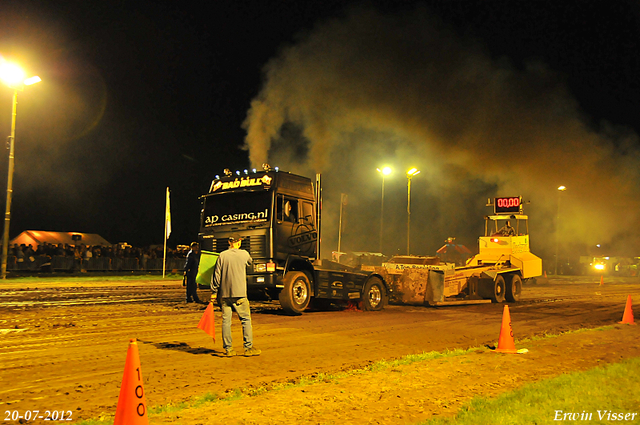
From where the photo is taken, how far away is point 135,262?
117 feet

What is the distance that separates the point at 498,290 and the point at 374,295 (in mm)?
6020

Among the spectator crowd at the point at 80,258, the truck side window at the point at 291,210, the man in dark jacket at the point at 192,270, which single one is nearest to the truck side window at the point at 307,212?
the truck side window at the point at 291,210

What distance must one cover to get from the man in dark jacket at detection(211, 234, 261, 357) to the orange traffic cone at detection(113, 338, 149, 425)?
3.84 meters

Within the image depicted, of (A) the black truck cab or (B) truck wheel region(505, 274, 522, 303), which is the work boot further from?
(B) truck wheel region(505, 274, 522, 303)

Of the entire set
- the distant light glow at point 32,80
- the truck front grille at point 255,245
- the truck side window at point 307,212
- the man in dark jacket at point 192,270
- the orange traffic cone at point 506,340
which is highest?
the distant light glow at point 32,80

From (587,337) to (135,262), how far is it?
30471 mm

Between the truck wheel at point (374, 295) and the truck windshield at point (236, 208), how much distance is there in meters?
4.10

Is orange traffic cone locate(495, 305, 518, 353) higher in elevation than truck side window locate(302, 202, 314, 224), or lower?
lower

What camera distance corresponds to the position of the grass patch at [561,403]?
5.29 m

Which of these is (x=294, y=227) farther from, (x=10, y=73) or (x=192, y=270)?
(x=10, y=73)

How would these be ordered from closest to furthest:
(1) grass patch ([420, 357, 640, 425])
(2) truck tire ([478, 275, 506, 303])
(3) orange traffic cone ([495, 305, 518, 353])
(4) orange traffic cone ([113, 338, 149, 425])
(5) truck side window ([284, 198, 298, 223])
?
(4) orange traffic cone ([113, 338, 149, 425]), (1) grass patch ([420, 357, 640, 425]), (3) orange traffic cone ([495, 305, 518, 353]), (5) truck side window ([284, 198, 298, 223]), (2) truck tire ([478, 275, 506, 303])

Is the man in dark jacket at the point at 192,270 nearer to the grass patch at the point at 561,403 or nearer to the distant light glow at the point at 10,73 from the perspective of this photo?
the grass patch at the point at 561,403

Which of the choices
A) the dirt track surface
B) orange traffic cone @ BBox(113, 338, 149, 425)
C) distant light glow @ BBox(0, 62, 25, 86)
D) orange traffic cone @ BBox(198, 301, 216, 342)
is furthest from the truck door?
distant light glow @ BBox(0, 62, 25, 86)

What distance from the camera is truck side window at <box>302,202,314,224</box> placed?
14609 millimetres
